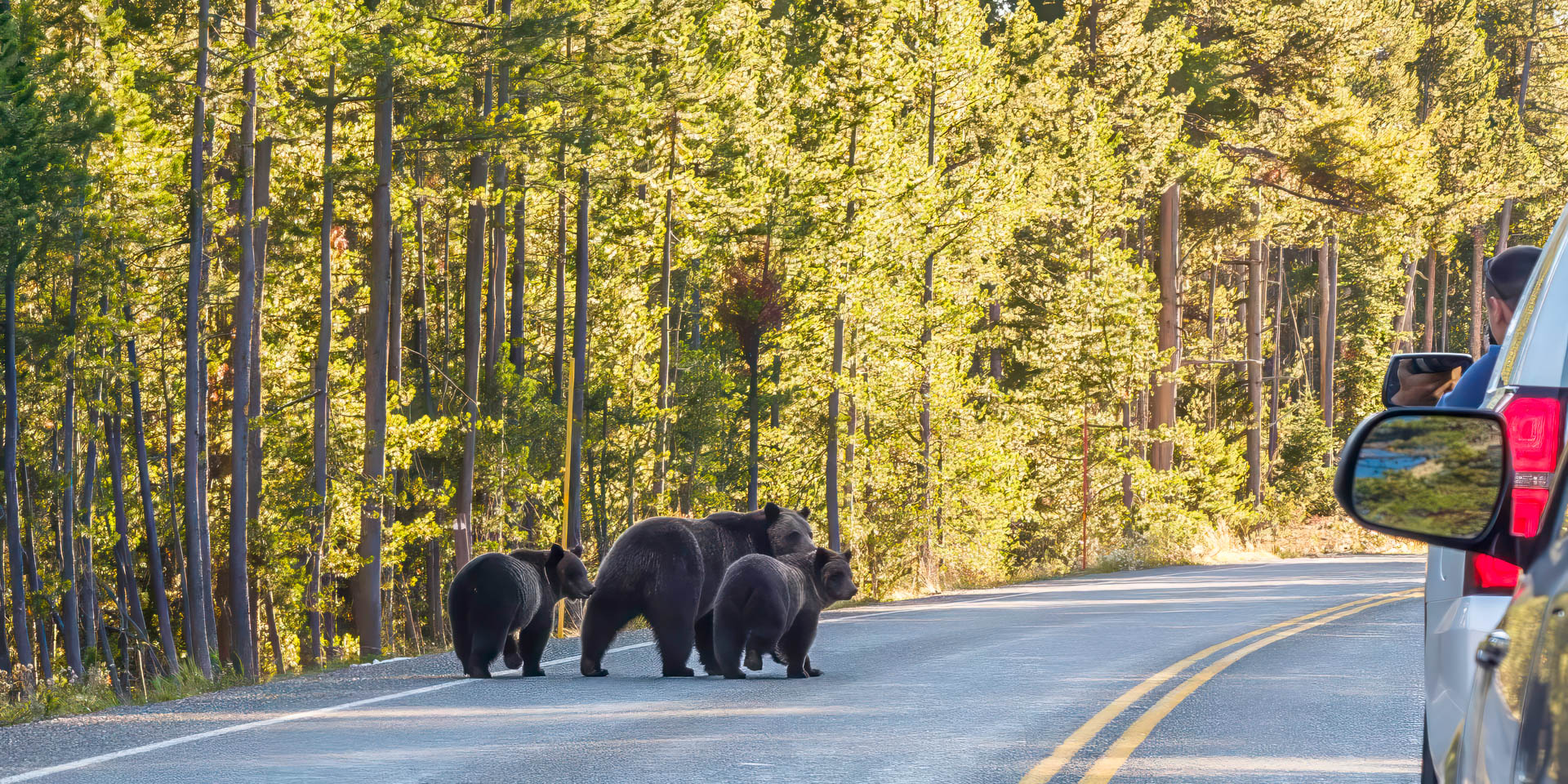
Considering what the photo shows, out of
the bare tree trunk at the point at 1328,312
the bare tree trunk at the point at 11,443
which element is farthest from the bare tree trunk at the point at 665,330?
the bare tree trunk at the point at 1328,312

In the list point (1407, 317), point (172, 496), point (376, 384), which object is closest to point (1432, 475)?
point (376, 384)

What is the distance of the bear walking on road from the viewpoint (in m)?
10.4

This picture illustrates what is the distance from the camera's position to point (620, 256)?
34.4 metres

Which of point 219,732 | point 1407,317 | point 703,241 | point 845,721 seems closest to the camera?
point 219,732

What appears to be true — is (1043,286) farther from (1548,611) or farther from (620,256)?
Answer: (1548,611)

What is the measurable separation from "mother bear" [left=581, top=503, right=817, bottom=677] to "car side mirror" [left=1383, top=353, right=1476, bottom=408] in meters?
5.85

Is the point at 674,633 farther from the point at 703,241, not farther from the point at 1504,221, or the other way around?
the point at 1504,221

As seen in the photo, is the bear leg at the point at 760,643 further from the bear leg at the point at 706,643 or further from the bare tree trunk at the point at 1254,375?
the bare tree trunk at the point at 1254,375

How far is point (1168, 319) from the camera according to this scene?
1654 inches

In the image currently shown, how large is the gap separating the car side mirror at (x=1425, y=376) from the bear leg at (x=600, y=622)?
6.19 metres

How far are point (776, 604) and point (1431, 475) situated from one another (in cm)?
772

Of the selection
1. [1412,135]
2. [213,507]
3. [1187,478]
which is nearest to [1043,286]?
[1187,478]

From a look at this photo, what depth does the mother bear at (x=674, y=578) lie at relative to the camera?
35.5 feet

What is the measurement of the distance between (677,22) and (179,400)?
1274 centimetres
